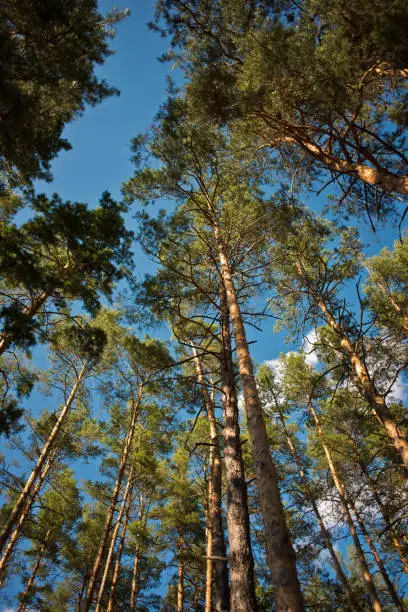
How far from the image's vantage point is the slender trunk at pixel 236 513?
3342 millimetres

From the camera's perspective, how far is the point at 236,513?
13.1 ft

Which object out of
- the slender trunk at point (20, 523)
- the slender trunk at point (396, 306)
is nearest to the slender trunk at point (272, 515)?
the slender trunk at point (20, 523)

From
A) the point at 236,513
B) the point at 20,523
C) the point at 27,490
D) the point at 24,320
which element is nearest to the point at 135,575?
the point at 20,523

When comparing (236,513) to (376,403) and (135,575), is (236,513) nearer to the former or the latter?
(376,403)

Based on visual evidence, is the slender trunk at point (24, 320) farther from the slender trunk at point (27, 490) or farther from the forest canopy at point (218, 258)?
the slender trunk at point (27, 490)

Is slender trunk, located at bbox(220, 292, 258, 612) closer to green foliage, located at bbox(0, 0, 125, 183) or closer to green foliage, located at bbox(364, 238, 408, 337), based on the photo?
green foliage, located at bbox(0, 0, 125, 183)

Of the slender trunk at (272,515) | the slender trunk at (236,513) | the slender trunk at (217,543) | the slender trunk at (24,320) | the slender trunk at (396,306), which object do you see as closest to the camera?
the slender trunk at (272,515)

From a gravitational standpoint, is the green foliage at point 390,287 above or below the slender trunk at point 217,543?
above

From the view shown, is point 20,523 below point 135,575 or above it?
below

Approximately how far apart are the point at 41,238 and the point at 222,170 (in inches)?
184

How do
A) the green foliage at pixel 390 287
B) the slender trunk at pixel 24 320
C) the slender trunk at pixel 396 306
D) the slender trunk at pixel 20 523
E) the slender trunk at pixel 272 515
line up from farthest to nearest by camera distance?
the green foliage at pixel 390 287 → the slender trunk at pixel 396 306 → the slender trunk at pixel 20 523 → the slender trunk at pixel 24 320 → the slender trunk at pixel 272 515

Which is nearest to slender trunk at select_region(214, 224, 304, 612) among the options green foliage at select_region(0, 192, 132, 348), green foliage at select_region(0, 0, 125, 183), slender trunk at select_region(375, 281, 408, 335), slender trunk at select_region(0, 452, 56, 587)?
green foliage at select_region(0, 192, 132, 348)

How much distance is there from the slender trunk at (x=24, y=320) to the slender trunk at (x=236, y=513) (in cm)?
349

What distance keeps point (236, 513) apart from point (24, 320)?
4.42 metres
